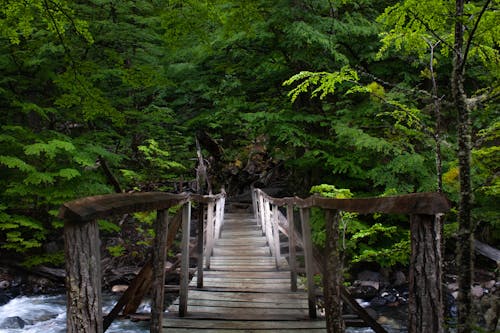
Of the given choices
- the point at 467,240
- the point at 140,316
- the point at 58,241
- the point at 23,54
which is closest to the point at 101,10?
the point at 23,54

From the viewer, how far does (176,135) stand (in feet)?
57.1

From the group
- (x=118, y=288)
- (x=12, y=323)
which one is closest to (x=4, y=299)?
(x=12, y=323)

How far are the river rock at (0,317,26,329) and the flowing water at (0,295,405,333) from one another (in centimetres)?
3

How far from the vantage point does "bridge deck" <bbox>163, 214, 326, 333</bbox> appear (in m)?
4.00

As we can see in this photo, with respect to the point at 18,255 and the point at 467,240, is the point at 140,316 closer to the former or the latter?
the point at 467,240

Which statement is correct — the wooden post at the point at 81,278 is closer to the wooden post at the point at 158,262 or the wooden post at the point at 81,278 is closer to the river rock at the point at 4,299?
the wooden post at the point at 158,262

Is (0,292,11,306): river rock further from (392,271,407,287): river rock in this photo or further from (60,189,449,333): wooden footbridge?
(392,271,407,287): river rock

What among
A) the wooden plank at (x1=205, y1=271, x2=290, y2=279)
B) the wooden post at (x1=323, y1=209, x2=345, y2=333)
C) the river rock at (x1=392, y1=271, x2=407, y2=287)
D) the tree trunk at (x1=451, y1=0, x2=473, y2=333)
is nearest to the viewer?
the wooden post at (x1=323, y1=209, x2=345, y2=333)

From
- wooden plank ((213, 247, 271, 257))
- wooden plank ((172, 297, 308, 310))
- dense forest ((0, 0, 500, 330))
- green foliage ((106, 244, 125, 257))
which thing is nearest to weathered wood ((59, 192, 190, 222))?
wooden plank ((172, 297, 308, 310))

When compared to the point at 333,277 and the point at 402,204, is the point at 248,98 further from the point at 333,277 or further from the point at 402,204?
the point at 402,204

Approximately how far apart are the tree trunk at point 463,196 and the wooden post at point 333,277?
0.99 metres

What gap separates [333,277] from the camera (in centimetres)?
298

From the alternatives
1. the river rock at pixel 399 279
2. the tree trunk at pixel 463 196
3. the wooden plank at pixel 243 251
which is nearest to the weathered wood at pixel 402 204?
the tree trunk at pixel 463 196

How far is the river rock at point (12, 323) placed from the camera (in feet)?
25.8
